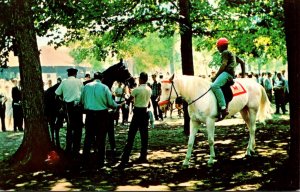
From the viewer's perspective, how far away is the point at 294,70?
6812 mm

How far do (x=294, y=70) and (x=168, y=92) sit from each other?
3474mm

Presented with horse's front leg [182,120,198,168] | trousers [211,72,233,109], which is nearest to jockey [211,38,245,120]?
trousers [211,72,233,109]

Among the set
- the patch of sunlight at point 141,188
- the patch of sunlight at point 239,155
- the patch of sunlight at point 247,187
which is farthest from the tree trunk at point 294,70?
the patch of sunlight at point 239,155

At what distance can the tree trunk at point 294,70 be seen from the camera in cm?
677

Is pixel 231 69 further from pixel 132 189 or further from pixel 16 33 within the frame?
pixel 16 33

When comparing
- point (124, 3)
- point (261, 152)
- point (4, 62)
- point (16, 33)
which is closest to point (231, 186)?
point (261, 152)

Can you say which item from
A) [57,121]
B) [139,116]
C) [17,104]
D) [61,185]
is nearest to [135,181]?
[61,185]

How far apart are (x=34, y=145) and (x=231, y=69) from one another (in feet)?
16.6

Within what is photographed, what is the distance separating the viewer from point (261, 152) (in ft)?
36.8

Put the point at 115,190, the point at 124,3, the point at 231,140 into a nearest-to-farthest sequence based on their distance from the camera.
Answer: the point at 115,190
the point at 231,140
the point at 124,3

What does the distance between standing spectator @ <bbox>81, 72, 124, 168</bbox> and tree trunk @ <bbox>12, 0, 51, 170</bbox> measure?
120 cm

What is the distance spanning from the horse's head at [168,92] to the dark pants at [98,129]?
1.37 m

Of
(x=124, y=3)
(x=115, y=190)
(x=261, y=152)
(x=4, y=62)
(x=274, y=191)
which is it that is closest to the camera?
(x=274, y=191)

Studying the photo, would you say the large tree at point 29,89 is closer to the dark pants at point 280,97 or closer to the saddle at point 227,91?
the saddle at point 227,91
